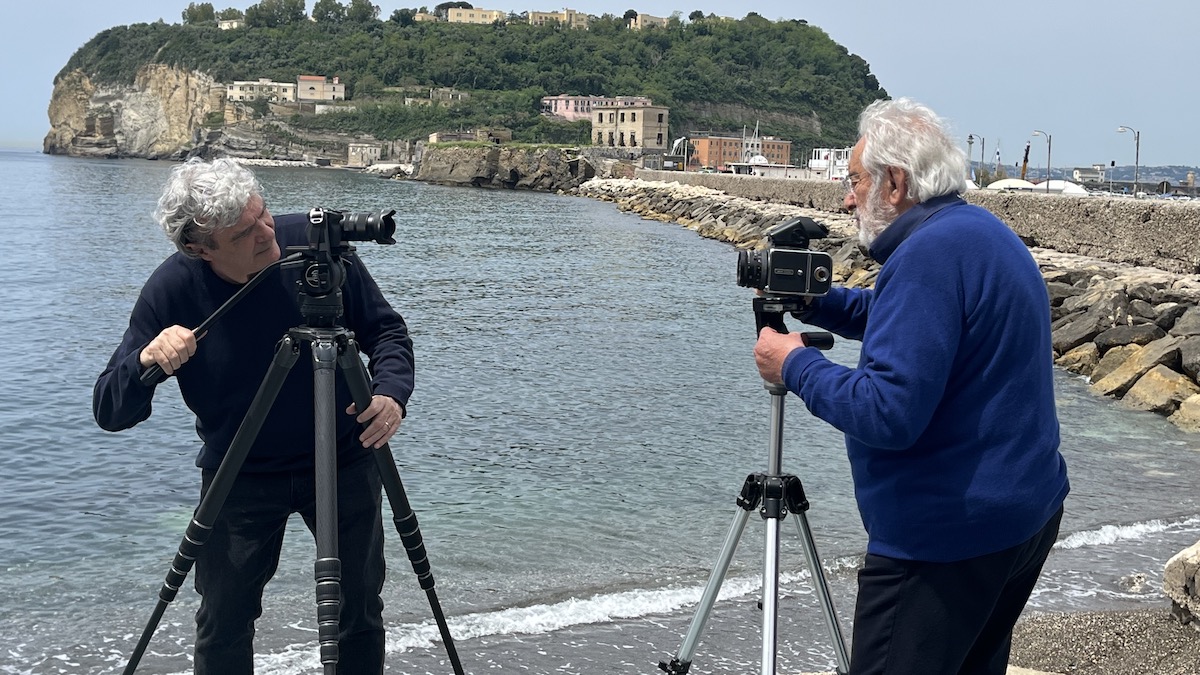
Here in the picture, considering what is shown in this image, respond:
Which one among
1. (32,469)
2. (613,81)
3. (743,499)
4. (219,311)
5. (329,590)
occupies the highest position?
(613,81)

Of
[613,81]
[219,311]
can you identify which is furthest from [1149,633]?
[613,81]

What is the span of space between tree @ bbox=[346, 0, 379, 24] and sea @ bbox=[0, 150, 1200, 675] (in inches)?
7060

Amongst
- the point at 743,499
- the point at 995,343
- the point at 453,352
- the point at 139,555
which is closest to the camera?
the point at 995,343

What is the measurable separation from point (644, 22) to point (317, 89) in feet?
195

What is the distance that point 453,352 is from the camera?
1387 centimetres

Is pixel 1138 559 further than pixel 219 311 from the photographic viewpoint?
Yes

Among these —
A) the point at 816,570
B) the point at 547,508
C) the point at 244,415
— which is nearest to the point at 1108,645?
the point at 816,570

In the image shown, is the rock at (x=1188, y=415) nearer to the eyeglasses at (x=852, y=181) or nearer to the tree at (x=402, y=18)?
the eyeglasses at (x=852, y=181)

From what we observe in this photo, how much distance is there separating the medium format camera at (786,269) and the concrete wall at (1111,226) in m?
12.1

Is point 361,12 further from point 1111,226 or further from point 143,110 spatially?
point 1111,226

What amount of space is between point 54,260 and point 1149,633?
26.8m

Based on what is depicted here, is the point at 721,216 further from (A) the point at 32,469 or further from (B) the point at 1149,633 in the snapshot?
(B) the point at 1149,633

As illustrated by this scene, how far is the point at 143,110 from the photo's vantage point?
6068 inches

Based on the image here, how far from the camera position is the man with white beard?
214 centimetres
